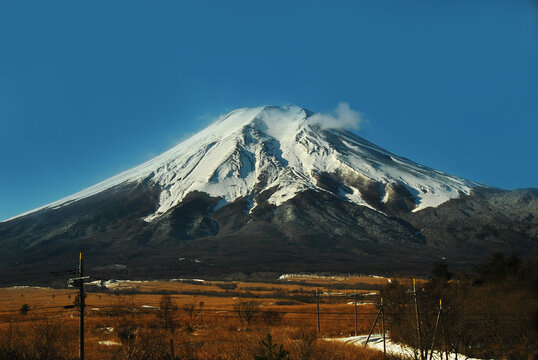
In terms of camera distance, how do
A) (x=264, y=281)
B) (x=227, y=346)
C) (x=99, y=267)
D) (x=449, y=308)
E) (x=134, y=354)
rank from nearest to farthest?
(x=134, y=354) → (x=449, y=308) → (x=227, y=346) → (x=264, y=281) → (x=99, y=267)

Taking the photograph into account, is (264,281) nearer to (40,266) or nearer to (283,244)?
(283,244)

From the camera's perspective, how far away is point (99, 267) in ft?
447

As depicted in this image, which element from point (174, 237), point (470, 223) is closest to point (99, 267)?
point (174, 237)

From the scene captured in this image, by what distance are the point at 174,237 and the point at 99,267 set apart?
50822mm

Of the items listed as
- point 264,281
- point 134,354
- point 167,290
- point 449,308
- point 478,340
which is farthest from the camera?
point 264,281

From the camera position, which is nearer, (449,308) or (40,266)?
(449,308)

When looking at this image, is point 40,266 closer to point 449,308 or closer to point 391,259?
point 391,259

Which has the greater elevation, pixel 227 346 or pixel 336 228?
pixel 336 228

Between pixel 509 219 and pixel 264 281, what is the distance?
135m

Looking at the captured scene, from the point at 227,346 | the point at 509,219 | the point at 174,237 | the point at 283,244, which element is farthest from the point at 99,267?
the point at 509,219

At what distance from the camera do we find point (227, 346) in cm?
2777

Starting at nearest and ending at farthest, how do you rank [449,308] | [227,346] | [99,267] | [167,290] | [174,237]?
[449,308] → [227,346] → [167,290] → [99,267] → [174,237]

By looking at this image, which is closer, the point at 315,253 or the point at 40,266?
the point at 40,266

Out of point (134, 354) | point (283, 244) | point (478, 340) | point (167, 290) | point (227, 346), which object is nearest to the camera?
point (134, 354)
